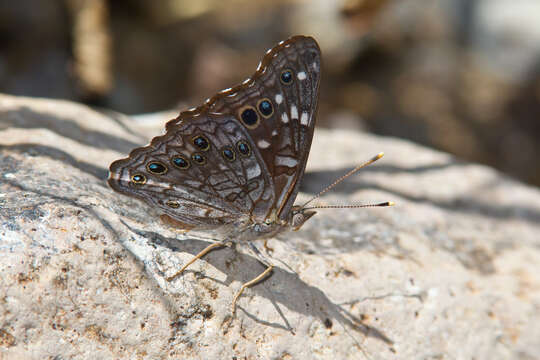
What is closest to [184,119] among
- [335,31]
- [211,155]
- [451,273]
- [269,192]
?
[211,155]

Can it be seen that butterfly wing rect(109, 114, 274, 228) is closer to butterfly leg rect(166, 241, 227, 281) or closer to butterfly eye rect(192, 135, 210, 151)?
butterfly eye rect(192, 135, 210, 151)

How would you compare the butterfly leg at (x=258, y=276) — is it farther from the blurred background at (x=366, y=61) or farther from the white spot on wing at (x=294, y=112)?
the blurred background at (x=366, y=61)

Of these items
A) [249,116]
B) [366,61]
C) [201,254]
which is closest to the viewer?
Answer: [201,254]

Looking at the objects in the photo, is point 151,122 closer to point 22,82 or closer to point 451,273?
point 22,82

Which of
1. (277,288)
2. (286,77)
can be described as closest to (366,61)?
(286,77)

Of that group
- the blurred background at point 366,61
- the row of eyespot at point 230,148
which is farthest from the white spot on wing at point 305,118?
the blurred background at point 366,61

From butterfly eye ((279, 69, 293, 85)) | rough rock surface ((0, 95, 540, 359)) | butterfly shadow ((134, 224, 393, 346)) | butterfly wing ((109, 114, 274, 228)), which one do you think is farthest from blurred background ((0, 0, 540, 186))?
butterfly shadow ((134, 224, 393, 346))

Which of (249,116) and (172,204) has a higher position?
(249,116)

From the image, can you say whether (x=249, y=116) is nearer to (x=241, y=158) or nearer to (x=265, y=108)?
(x=265, y=108)
